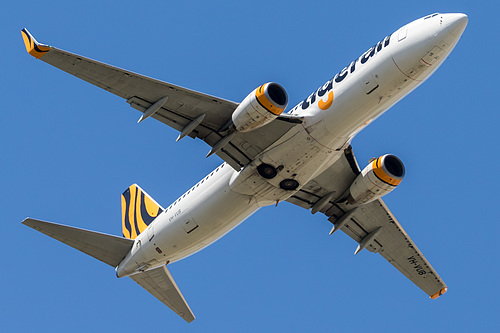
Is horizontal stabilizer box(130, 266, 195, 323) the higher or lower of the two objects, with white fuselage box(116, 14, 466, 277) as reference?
lower

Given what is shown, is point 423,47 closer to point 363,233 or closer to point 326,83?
point 326,83

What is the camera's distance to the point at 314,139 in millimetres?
35500

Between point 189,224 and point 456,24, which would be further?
point 189,224

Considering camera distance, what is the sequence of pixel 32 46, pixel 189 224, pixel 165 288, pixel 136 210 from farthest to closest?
pixel 136 210, pixel 165 288, pixel 189 224, pixel 32 46

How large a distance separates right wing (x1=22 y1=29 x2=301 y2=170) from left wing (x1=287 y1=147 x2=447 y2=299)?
586 cm

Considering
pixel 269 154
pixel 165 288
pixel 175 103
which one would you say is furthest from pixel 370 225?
pixel 175 103

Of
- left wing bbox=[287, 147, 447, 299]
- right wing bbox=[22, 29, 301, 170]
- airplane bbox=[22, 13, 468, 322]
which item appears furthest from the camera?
left wing bbox=[287, 147, 447, 299]

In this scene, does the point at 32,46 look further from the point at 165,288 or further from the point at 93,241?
the point at 165,288

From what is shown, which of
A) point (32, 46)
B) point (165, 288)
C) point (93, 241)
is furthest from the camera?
point (165, 288)

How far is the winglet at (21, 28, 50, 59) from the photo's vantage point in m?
32.8

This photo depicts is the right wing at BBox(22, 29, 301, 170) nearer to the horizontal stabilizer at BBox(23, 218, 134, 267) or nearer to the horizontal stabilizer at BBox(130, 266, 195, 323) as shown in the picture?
the horizontal stabilizer at BBox(23, 218, 134, 267)

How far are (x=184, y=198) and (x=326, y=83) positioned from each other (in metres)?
9.87

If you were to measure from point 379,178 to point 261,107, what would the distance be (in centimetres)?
880

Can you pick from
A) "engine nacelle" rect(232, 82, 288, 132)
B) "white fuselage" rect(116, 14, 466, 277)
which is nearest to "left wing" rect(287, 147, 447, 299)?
"white fuselage" rect(116, 14, 466, 277)
